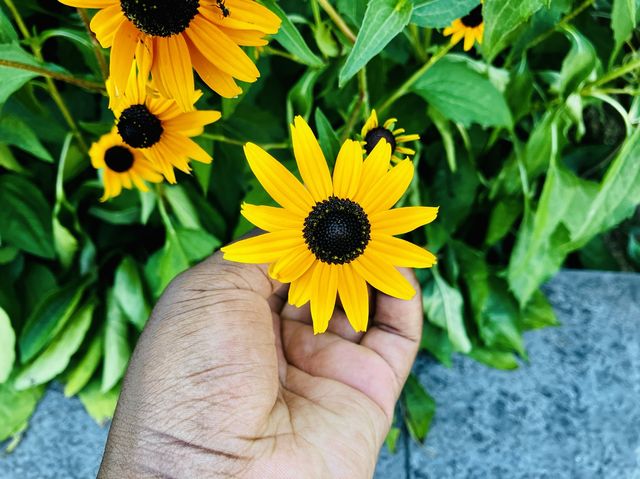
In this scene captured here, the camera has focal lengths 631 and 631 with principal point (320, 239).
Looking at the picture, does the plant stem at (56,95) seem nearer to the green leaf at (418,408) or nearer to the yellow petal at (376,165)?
the yellow petal at (376,165)

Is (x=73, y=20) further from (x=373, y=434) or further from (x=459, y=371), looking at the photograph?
(x=459, y=371)

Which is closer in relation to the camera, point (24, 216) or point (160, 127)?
point (160, 127)

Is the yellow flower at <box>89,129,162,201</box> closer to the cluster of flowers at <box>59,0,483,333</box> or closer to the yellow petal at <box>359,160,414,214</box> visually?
the cluster of flowers at <box>59,0,483,333</box>

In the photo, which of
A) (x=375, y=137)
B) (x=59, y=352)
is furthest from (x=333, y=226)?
(x=59, y=352)

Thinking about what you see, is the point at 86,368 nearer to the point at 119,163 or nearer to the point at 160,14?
the point at 119,163

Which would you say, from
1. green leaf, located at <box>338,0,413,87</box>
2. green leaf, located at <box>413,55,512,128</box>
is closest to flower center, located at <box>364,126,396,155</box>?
green leaf, located at <box>338,0,413,87</box>

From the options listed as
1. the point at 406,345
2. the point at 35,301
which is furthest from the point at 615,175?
the point at 35,301
